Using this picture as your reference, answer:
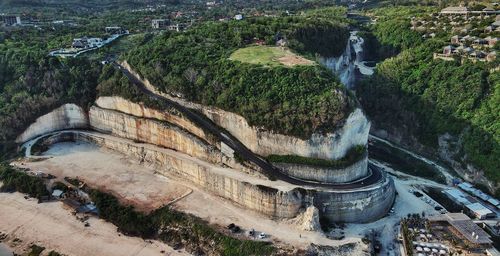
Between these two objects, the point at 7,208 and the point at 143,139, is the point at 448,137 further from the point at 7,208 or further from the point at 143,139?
the point at 7,208

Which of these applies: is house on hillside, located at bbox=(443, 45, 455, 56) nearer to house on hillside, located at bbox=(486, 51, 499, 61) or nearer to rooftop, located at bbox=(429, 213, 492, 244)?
house on hillside, located at bbox=(486, 51, 499, 61)

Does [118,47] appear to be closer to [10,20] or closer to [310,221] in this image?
[10,20]

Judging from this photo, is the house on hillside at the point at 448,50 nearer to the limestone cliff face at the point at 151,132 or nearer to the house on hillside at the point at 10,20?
the limestone cliff face at the point at 151,132

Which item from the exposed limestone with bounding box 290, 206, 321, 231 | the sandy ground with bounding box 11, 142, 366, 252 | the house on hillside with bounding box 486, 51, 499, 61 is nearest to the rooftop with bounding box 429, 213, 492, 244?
the sandy ground with bounding box 11, 142, 366, 252

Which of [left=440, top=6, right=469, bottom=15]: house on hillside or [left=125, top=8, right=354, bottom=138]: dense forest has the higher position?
[left=440, top=6, right=469, bottom=15]: house on hillside

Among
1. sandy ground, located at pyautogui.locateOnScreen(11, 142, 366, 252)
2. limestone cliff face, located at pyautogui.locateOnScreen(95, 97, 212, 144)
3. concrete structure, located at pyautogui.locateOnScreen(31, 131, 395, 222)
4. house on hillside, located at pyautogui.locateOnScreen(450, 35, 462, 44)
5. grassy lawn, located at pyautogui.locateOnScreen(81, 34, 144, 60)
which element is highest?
house on hillside, located at pyautogui.locateOnScreen(450, 35, 462, 44)

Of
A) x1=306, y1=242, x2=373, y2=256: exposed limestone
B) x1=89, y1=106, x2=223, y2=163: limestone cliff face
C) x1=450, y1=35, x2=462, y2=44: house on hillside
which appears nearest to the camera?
x1=306, y1=242, x2=373, y2=256: exposed limestone

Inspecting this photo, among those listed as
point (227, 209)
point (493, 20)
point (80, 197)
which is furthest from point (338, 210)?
point (493, 20)
